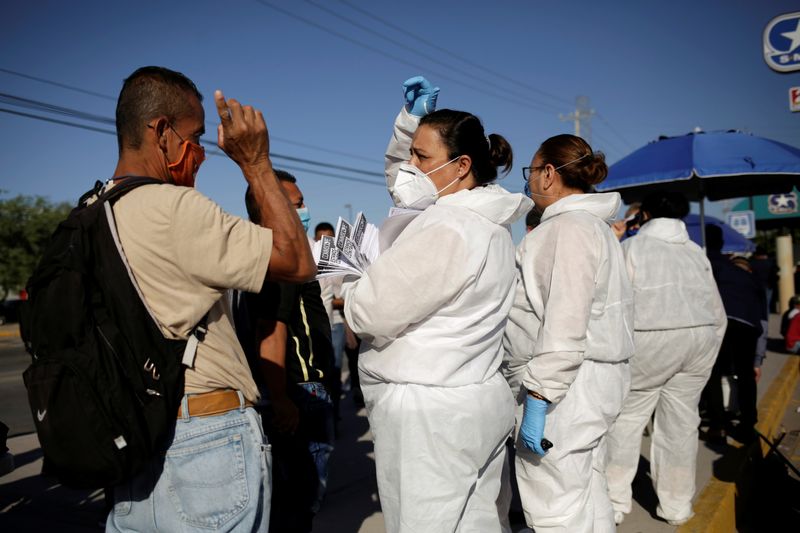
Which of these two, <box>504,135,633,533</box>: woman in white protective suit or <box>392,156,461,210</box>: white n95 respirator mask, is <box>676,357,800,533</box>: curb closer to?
<box>504,135,633,533</box>: woman in white protective suit

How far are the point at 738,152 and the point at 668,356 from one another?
3.07 metres

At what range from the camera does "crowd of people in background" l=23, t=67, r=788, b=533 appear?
1854 millimetres

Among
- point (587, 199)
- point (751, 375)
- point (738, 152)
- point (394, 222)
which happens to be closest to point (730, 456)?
point (751, 375)

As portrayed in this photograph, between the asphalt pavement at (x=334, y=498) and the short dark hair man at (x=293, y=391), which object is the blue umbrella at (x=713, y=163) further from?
the short dark hair man at (x=293, y=391)

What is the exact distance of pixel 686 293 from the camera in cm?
438

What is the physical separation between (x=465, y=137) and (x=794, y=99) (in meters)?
7.35

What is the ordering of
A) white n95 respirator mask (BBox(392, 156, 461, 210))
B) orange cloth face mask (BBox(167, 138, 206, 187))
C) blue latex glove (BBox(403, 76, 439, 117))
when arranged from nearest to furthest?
orange cloth face mask (BBox(167, 138, 206, 187)) → white n95 respirator mask (BBox(392, 156, 461, 210)) → blue latex glove (BBox(403, 76, 439, 117))

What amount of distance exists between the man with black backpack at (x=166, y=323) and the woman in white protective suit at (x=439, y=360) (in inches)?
17.7

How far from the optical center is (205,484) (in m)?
1.86

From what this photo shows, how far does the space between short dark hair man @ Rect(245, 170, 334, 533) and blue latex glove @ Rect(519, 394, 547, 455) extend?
1084 millimetres

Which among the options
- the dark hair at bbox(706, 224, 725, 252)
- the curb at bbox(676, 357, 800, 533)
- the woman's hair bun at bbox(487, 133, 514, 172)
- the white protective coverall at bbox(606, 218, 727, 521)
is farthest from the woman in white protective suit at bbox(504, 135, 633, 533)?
the dark hair at bbox(706, 224, 725, 252)

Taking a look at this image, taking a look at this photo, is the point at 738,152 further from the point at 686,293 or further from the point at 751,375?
the point at 686,293

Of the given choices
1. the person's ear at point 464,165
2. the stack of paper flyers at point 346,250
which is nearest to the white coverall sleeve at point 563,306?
the person's ear at point 464,165

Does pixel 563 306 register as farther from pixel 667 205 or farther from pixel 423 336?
pixel 667 205
